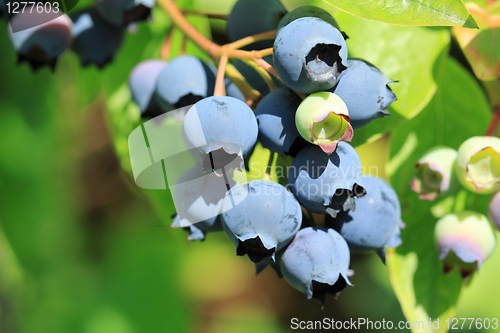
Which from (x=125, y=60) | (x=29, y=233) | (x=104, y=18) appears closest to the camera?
(x=104, y=18)

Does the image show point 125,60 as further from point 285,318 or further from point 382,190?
point 285,318

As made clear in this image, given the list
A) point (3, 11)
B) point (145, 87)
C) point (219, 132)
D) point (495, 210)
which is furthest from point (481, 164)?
point (3, 11)

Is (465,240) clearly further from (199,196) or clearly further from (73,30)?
(73,30)

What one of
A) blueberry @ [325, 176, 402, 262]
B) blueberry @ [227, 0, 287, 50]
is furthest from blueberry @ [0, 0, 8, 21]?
blueberry @ [325, 176, 402, 262]

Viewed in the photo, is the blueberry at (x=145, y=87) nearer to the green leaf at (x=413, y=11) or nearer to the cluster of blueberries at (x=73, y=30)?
the cluster of blueberries at (x=73, y=30)

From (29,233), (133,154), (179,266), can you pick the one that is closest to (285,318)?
(179,266)

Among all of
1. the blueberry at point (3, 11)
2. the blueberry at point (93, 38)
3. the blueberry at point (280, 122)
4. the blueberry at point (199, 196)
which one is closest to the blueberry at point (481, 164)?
the blueberry at point (280, 122)
